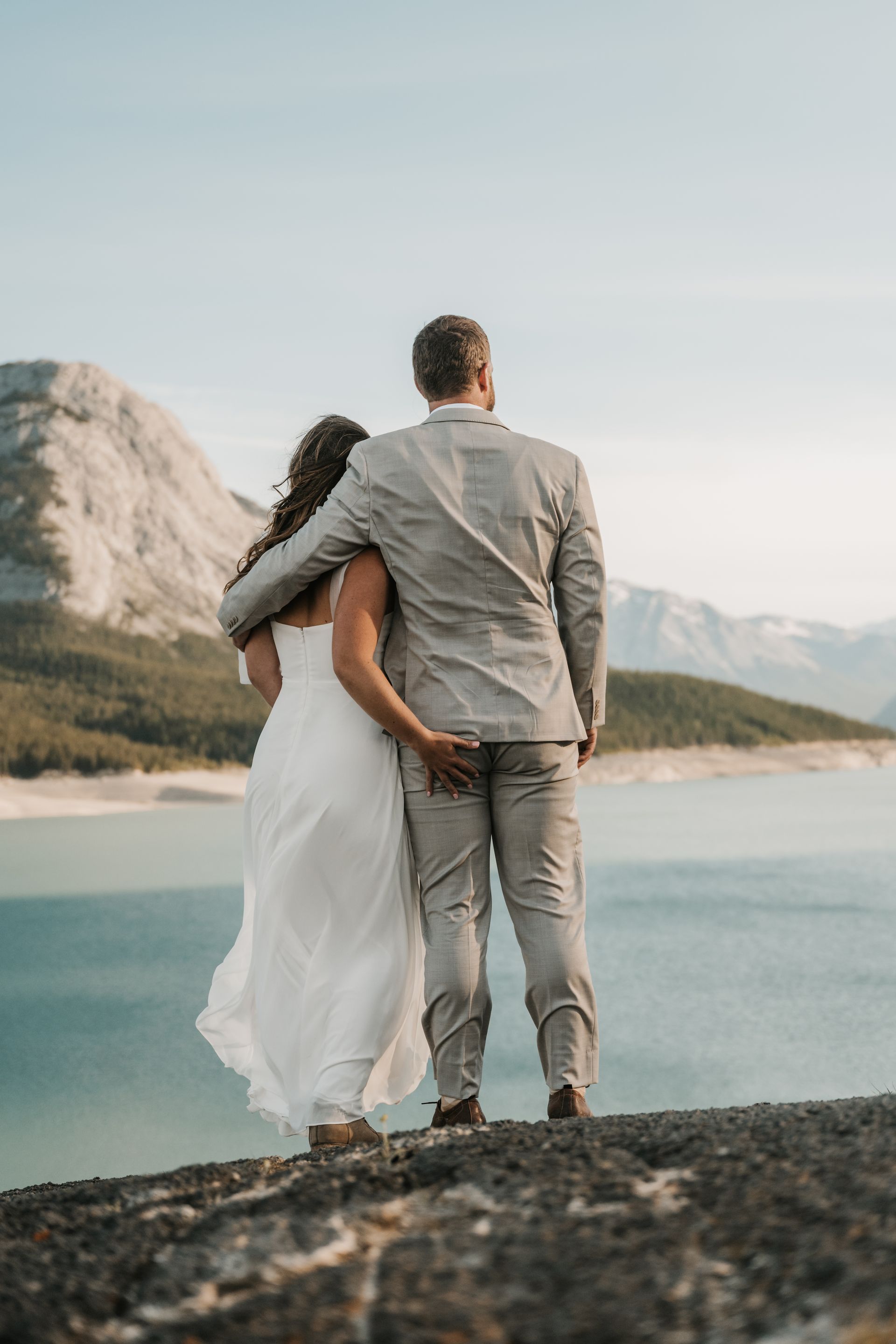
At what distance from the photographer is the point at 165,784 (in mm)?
54812

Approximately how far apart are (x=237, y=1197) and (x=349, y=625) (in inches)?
58.1

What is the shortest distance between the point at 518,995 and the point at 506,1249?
39.5 feet

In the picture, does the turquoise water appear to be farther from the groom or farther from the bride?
the bride

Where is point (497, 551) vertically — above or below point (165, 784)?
above

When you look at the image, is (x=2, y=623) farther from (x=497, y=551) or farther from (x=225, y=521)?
(x=497, y=551)

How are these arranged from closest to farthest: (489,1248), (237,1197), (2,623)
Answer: (489,1248) < (237,1197) < (2,623)

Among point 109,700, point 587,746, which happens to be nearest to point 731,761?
point 109,700

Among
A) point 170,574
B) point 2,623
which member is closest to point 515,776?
point 2,623

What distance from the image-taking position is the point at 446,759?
8.90 ft

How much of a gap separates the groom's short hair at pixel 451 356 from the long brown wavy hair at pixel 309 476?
0.31 metres

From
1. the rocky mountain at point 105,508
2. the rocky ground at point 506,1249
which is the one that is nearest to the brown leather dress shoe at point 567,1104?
the rocky ground at point 506,1249

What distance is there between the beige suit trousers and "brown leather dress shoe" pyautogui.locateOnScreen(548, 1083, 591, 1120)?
0.07 ft

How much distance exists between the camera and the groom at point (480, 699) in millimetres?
2723

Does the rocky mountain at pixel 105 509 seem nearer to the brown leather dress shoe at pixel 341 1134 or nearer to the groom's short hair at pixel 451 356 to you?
the groom's short hair at pixel 451 356
